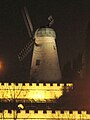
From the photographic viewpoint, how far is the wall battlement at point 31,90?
57.2 meters

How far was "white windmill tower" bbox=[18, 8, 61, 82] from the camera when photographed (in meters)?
62.2

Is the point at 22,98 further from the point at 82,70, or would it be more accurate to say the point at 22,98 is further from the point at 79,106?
the point at 79,106

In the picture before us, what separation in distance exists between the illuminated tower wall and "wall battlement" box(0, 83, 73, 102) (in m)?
3.98

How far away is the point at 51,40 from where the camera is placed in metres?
62.4

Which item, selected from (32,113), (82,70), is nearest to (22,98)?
(82,70)

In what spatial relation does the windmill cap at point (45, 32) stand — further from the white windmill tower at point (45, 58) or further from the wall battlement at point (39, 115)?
the wall battlement at point (39, 115)

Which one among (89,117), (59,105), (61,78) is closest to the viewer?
(89,117)

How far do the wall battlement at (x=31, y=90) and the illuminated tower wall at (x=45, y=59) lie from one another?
398 centimetres

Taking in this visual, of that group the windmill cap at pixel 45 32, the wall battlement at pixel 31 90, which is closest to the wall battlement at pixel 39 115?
the wall battlement at pixel 31 90

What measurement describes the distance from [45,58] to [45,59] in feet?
0.27

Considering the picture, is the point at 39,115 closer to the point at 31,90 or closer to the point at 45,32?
the point at 31,90

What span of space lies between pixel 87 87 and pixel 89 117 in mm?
8073

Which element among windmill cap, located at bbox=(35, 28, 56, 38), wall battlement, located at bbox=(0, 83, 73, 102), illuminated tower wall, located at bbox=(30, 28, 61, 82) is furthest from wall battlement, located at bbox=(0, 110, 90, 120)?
windmill cap, located at bbox=(35, 28, 56, 38)

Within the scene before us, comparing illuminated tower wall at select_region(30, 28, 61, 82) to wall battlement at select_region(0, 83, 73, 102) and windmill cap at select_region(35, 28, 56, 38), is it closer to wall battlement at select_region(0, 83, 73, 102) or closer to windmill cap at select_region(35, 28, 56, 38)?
windmill cap at select_region(35, 28, 56, 38)
